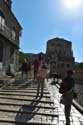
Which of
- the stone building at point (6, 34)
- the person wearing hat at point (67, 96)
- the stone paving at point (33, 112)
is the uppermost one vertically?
the stone building at point (6, 34)

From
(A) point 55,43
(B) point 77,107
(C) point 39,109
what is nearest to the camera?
(C) point 39,109

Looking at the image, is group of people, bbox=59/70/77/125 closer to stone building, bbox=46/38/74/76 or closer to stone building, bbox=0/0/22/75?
stone building, bbox=0/0/22/75

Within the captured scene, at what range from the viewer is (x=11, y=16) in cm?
Result: 3084

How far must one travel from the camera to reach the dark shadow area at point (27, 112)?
28.8 ft

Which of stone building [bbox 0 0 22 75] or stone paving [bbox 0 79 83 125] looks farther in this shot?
stone building [bbox 0 0 22 75]

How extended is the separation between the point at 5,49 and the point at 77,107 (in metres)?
18.4

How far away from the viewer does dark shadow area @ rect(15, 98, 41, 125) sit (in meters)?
8.78

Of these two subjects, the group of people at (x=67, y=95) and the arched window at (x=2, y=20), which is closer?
the group of people at (x=67, y=95)

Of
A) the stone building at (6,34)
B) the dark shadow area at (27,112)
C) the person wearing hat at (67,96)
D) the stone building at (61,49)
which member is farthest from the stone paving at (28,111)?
the stone building at (61,49)

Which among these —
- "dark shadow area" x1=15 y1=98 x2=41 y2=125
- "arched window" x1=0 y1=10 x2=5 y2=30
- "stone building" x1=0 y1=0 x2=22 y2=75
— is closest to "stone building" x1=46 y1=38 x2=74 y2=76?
"stone building" x1=0 y1=0 x2=22 y2=75

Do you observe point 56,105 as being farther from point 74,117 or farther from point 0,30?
point 0,30

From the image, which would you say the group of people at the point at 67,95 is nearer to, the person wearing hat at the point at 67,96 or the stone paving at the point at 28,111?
the person wearing hat at the point at 67,96

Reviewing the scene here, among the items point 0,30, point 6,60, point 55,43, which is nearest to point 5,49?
point 6,60

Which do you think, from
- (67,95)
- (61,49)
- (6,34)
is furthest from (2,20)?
(61,49)
